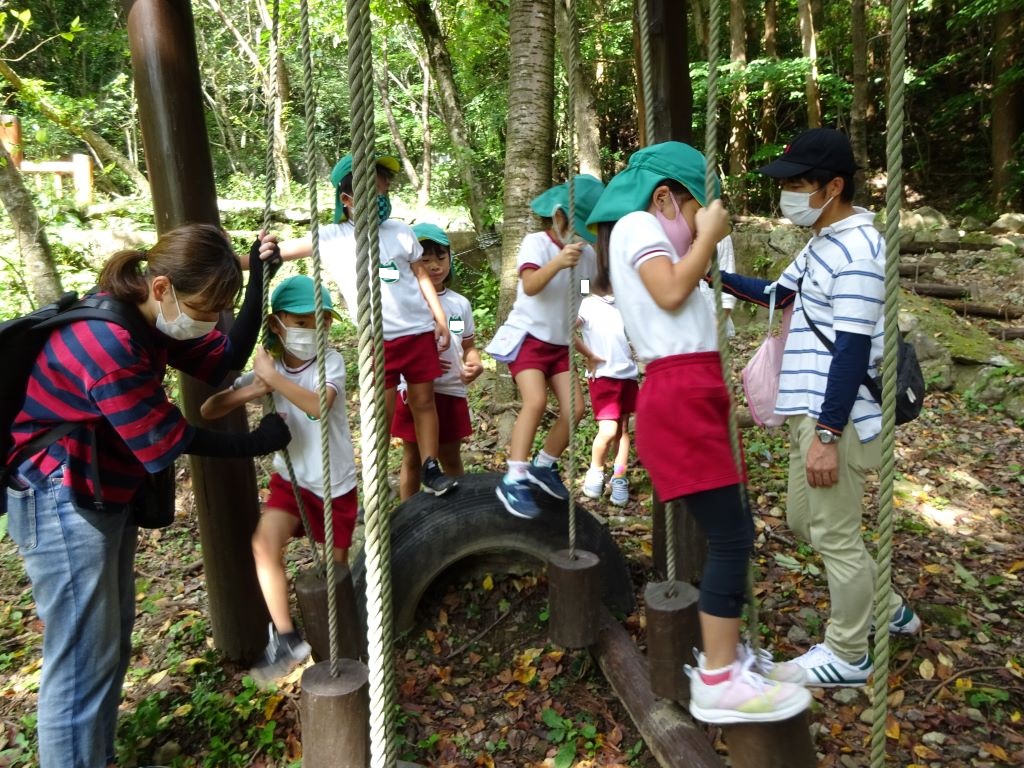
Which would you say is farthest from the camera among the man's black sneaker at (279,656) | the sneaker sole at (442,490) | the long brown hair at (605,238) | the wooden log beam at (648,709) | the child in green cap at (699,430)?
the sneaker sole at (442,490)

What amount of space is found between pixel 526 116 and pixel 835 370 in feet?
12.4

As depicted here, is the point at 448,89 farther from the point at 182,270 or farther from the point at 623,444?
the point at 182,270

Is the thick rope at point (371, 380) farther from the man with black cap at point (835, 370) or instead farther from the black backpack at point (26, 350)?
the man with black cap at point (835, 370)

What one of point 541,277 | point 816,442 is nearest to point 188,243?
point 541,277

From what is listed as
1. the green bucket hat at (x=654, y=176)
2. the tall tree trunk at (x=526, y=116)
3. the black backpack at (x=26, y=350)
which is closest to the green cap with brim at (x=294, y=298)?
the black backpack at (x=26, y=350)

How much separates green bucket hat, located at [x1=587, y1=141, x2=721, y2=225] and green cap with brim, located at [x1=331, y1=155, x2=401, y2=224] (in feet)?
4.46

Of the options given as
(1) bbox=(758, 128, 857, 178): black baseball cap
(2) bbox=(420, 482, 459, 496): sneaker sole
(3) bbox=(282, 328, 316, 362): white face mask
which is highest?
(1) bbox=(758, 128, 857, 178): black baseball cap

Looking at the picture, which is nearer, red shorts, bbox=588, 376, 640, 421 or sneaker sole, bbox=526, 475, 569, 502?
sneaker sole, bbox=526, 475, 569, 502

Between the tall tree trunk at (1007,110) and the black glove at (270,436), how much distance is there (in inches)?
515

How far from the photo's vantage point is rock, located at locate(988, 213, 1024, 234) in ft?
32.3

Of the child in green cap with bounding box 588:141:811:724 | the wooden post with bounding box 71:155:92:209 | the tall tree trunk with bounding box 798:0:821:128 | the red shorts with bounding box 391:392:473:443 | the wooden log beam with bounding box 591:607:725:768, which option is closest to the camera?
the child in green cap with bounding box 588:141:811:724

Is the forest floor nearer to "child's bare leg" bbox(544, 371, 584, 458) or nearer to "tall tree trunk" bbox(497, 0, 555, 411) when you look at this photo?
"child's bare leg" bbox(544, 371, 584, 458)

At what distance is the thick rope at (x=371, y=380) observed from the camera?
1212 millimetres

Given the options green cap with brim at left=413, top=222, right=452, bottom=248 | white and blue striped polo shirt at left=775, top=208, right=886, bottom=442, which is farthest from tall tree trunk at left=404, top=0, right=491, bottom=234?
white and blue striped polo shirt at left=775, top=208, right=886, bottom=442
